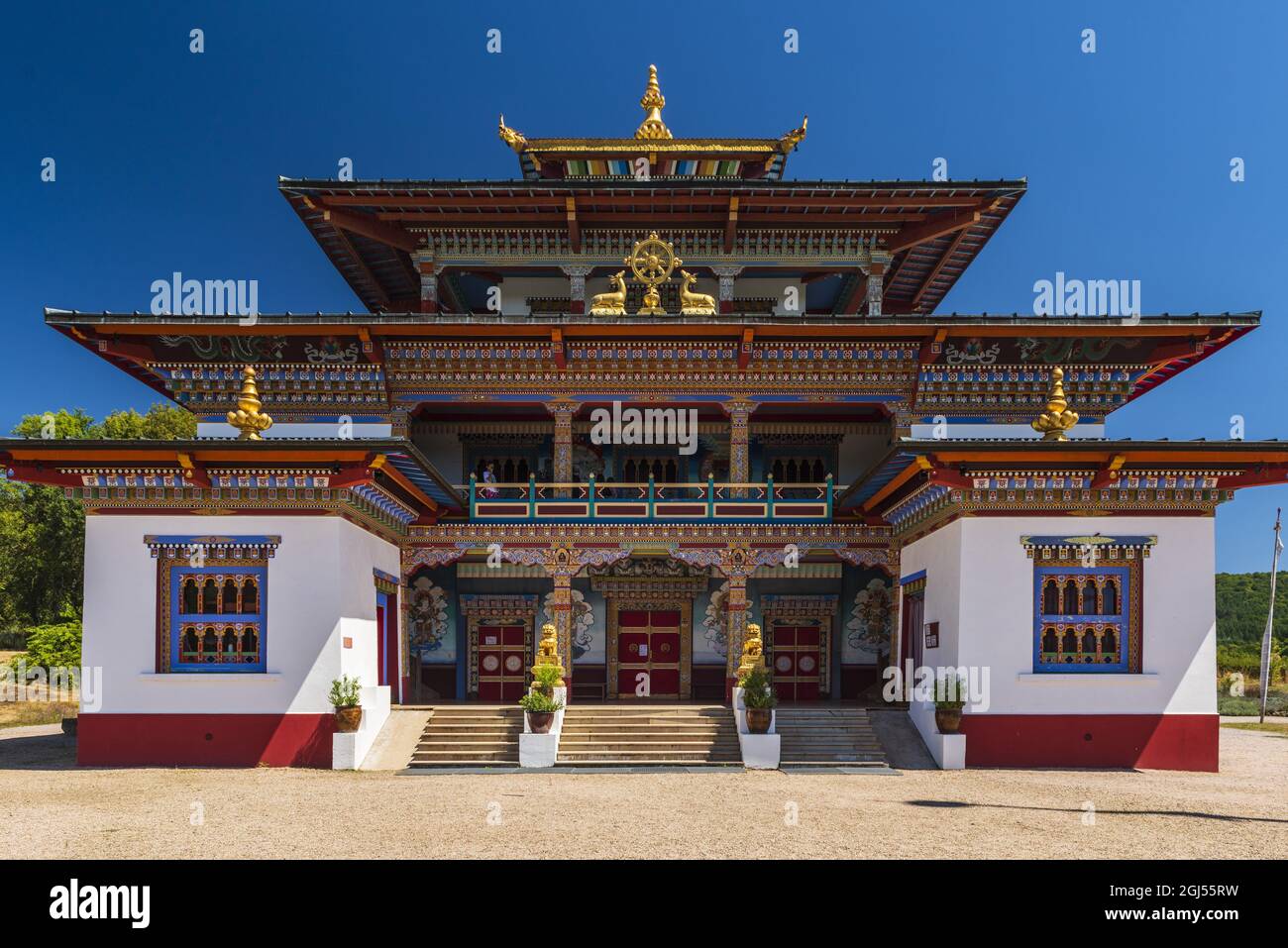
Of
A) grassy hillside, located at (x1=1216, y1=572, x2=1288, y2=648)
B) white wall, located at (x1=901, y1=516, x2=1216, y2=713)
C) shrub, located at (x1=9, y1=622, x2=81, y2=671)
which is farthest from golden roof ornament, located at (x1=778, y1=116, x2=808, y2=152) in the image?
grassy hillside, located at (x1=1216, y1=572, x2=1288, y2=648)

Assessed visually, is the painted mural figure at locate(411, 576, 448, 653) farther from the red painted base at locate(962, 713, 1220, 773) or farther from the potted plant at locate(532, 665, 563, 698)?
the red painted base at locate(962, 713, 1220, 773)

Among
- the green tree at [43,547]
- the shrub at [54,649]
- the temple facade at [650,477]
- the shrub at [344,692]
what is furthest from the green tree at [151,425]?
the shrub at [344,692]

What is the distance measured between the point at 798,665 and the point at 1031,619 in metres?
7.72

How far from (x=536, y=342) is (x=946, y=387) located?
9.04 meters

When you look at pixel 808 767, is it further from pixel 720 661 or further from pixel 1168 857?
pixel 1168 857

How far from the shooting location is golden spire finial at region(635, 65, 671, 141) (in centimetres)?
2498

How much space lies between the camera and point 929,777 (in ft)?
51.2

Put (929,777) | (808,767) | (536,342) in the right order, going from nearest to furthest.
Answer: (929,777) < (808,767) < (536,342)

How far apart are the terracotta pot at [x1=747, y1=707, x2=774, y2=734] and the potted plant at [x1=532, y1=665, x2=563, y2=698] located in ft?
11.6

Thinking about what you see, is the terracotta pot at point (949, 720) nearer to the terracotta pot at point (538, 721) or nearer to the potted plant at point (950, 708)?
the potted plant at point (950, 708)

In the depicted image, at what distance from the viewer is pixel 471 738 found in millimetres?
17797

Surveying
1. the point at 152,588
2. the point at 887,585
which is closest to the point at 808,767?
the point at 887,585

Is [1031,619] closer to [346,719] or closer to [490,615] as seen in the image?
[346,719]

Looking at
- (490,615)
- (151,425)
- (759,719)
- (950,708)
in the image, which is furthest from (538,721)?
(151,425)
